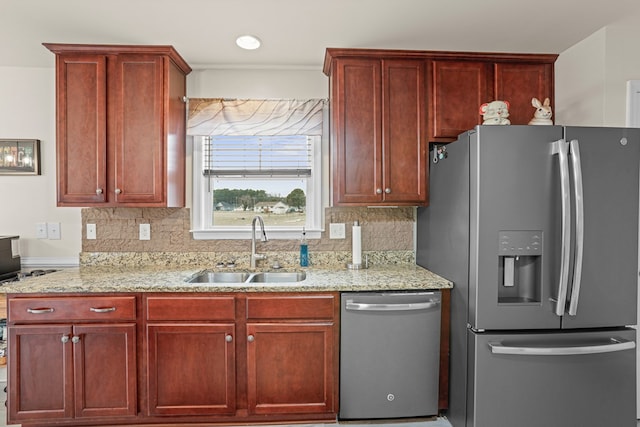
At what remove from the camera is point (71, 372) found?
2.05m

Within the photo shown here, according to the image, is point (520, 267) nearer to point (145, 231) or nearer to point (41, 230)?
point (145, 231)

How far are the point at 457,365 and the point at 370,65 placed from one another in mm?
1905

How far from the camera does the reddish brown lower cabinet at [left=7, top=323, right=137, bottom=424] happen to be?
2041 millimetres

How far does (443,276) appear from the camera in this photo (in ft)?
7.34

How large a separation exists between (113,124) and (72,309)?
1.16 metres

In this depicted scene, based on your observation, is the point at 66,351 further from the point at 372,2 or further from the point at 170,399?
the point at 372,2

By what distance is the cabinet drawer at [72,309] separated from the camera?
2.03 meters

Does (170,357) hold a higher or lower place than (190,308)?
lower

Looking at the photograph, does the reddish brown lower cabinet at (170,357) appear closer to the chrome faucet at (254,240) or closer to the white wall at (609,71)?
the chrome faucet at (254,240)

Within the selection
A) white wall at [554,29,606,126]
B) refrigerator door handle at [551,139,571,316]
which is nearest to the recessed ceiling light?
refrigerator door handle at [551,139,571,316]

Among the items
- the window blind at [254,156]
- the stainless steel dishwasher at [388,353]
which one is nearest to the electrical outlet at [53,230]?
the window blind at [254,156]

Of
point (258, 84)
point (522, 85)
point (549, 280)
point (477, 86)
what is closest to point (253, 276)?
point (258, 84)

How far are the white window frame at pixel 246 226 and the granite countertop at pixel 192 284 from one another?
0.41 m

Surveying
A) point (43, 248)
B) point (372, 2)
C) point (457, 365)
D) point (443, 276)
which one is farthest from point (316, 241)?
point (43, 248)
